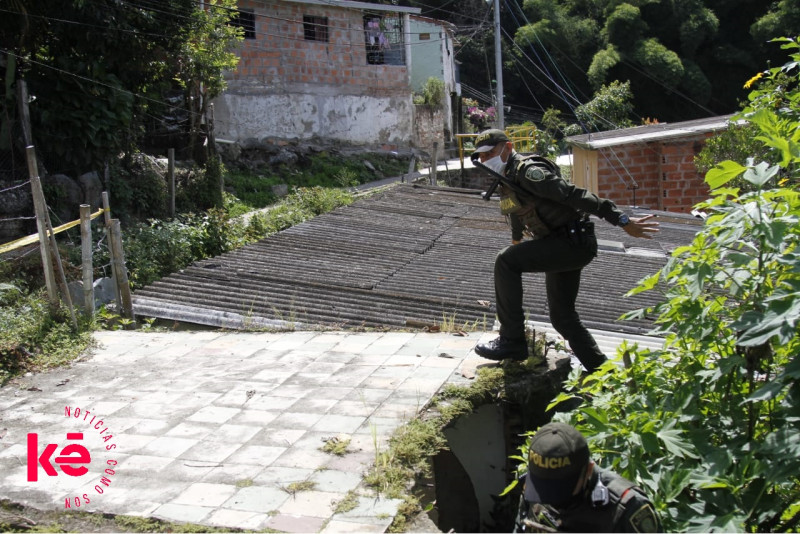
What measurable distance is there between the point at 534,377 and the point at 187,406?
7.26 feet

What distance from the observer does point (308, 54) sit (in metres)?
24.7

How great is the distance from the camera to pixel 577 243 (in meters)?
4.62

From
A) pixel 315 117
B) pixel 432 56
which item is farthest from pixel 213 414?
pixel 432 56

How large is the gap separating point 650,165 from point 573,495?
15147 mm

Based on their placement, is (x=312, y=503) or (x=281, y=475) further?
(x=281, y=475)

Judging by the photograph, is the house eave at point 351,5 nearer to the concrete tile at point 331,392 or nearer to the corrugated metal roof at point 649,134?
the corrugated metal roof at point 649,134

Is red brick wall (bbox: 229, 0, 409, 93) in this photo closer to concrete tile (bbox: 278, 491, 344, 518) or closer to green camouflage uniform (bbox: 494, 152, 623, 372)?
green camouflage uniform (bbox: 494, 152, 623, 372)

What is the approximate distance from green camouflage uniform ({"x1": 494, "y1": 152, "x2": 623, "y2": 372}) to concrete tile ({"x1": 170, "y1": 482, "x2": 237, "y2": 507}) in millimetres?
2127

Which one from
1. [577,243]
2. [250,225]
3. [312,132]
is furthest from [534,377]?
[312,132]

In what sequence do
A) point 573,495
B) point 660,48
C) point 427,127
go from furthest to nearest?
point 660,48, point 427,127, point 573,495

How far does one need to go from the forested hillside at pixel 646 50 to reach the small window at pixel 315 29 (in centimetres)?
975

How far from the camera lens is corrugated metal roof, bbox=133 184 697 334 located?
6625mm

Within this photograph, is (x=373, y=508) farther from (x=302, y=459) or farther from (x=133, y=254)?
(x=133, y=254)

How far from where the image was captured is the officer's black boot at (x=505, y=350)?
16.1 feet
